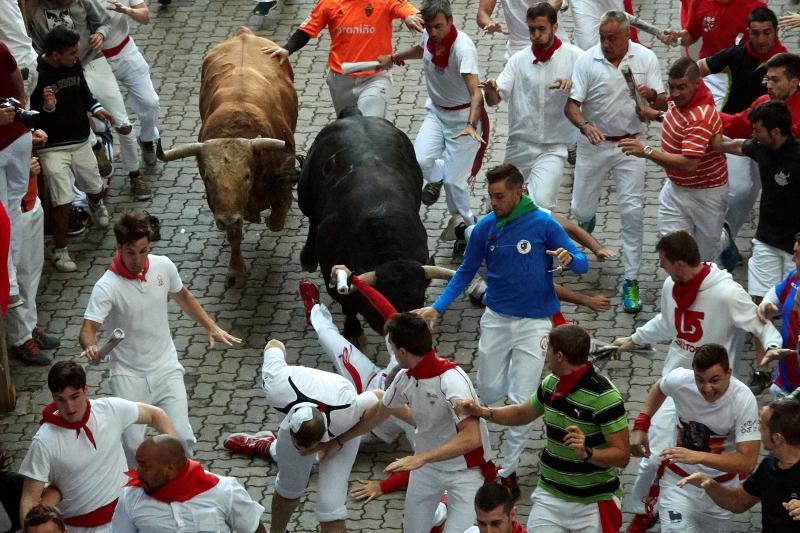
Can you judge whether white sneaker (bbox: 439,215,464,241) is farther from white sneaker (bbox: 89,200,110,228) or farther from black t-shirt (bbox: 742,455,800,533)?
black t-shirt (bbox: 742,455,800,533)

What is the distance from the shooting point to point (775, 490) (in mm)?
8328

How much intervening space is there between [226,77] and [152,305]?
15.6 ft

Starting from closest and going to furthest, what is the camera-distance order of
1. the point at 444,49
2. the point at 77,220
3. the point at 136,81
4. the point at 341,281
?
the point at 341,281, the point at 444,49, the point at 77,220, the point at 136,81

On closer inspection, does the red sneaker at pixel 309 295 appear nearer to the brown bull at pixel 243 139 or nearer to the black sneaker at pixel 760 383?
the brown bull at pixel 243 139

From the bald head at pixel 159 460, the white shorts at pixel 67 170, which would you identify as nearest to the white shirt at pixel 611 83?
the white shorts at pixel 67 170

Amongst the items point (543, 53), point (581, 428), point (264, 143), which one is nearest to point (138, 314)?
point (581, 428)

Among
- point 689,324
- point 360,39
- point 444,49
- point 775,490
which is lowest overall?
point 360,39

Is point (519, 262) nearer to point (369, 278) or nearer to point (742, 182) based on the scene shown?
point (369, 278)

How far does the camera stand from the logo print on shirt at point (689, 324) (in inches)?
392

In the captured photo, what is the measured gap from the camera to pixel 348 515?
10586 millimetres

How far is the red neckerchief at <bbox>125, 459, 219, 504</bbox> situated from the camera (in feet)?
27.0

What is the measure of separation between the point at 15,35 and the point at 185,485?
602 cm

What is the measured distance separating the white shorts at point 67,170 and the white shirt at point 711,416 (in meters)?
6.40

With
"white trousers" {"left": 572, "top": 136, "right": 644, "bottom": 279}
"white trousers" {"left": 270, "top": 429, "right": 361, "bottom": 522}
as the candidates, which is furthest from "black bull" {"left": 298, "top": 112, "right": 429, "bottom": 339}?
"white trousers" {"left": 270, "top": 429, "right": 361, "bottom": 522}
